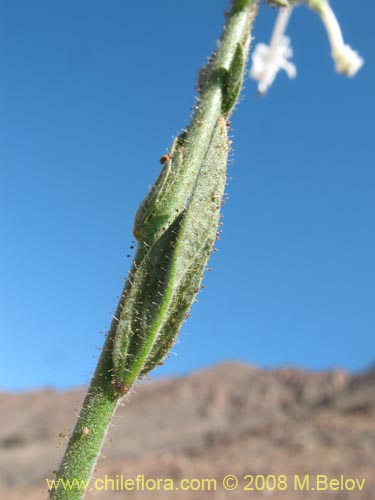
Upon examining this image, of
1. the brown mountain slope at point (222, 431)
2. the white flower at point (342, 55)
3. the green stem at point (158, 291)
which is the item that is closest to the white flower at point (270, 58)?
the white flower at point (342, 55)

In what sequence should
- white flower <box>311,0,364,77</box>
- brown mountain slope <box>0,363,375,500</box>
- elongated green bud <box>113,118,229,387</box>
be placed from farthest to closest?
brown mountain slope <box>0,363,375,500</box>, white flower <box>311,0,364,77</box>, elongated green bud <box>113,118,229,387</box>

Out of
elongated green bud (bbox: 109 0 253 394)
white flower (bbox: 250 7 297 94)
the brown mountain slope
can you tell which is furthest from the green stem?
the brown mountain slope

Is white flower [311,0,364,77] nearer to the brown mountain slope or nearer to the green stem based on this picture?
the green stem

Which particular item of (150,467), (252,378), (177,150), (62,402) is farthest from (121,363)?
(62,402)

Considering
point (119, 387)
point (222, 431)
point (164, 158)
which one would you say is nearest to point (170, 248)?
point (164, 158)

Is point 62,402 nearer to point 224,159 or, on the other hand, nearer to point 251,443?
point 251,443

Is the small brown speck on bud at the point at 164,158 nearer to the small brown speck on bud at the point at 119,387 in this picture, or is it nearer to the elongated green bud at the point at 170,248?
the elongated green bud at the point at 170,248

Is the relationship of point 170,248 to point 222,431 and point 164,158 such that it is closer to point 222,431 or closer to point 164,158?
point 164,158

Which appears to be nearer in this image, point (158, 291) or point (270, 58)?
point (158, 291)
